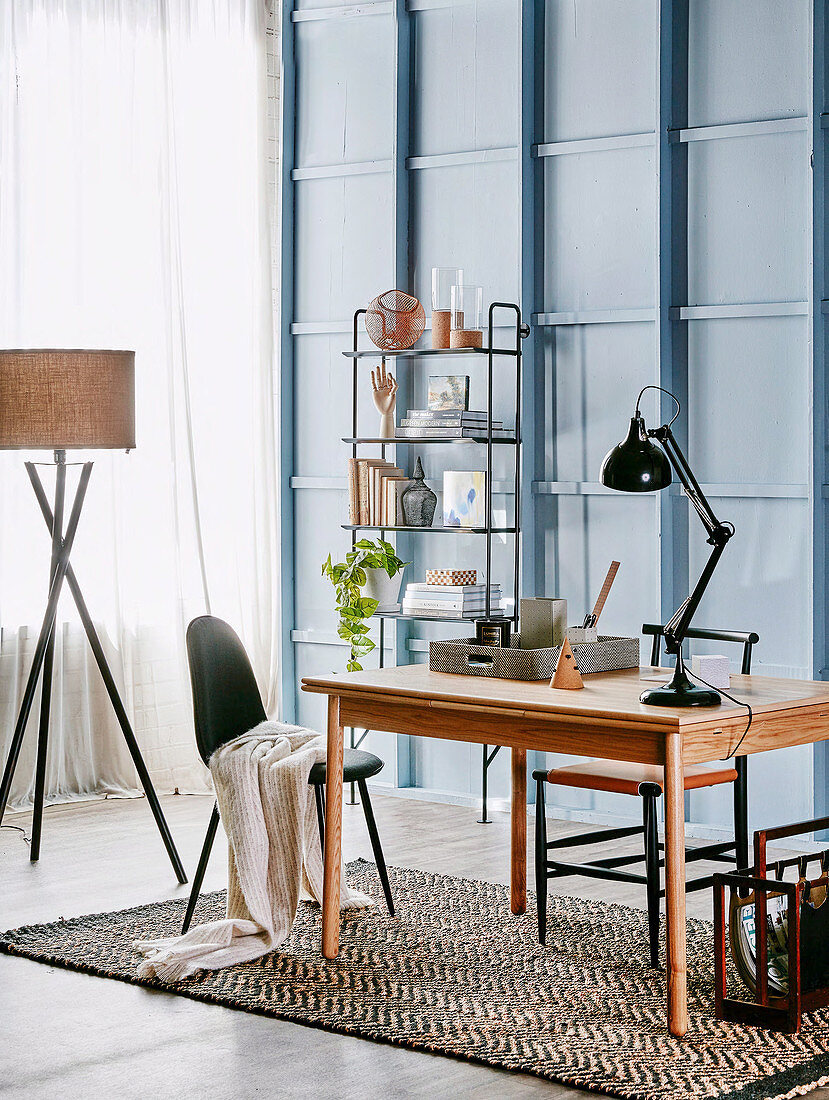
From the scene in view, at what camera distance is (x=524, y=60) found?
571 centimetres

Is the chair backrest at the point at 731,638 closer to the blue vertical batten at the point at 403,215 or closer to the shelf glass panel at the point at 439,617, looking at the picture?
the shelf glass panel at the point at 439,617

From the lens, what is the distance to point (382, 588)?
598cm

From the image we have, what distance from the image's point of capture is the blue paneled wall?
5246 millimetres

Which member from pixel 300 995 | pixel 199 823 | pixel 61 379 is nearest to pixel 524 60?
pixel 61 379

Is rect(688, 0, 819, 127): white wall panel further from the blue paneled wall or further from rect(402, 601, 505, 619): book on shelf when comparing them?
rect(402, 601, 505, 619): book on shelf

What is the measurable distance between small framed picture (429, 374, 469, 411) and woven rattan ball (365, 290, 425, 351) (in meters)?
0.18

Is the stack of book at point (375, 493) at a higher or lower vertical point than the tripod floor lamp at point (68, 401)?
lower

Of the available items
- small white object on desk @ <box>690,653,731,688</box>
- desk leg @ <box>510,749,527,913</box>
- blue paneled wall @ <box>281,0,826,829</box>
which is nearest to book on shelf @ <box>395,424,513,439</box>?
blue paneled wall @ <box>281,0,826,829</box>

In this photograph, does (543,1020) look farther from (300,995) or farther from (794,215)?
(794,215)

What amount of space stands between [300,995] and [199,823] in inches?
84.1

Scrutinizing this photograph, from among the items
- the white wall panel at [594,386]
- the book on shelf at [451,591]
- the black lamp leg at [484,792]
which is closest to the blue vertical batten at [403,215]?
the book on shelf at [451,591]

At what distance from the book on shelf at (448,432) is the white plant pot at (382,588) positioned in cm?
54

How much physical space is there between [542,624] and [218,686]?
0.90 metres

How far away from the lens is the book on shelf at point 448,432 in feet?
18.6
